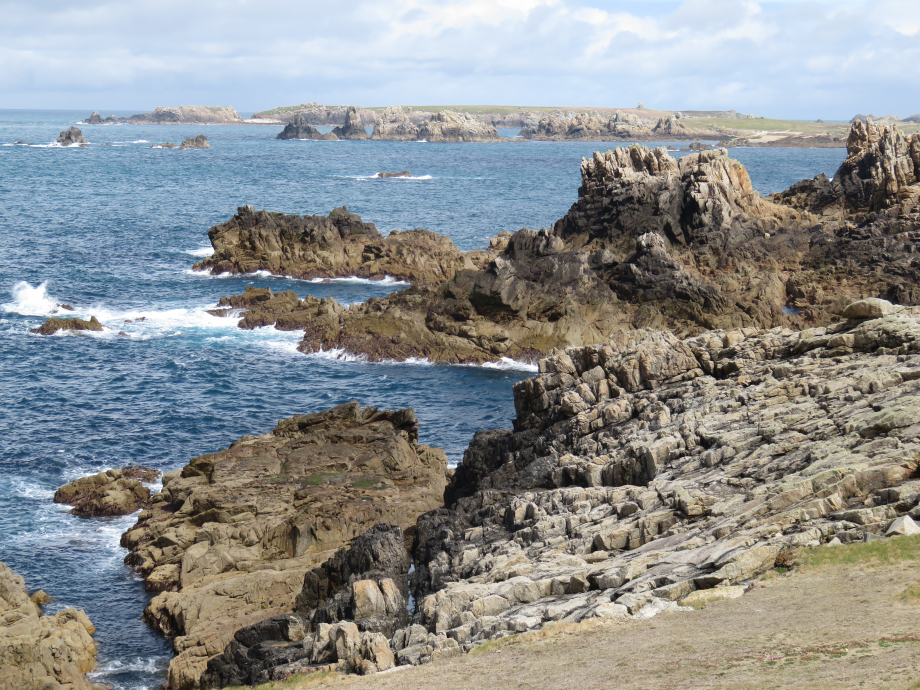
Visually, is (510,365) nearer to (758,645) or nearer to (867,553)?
(867,553)

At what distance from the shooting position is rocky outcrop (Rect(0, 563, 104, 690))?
27031 millimetres

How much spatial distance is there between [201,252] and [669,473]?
274 feet

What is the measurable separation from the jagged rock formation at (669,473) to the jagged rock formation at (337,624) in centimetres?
102

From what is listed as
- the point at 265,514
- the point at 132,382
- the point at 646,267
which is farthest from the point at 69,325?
the point at 646,267

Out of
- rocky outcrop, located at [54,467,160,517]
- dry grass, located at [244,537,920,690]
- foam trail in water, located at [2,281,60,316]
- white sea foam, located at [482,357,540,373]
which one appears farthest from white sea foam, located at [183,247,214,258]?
dry grass, located at [244,537,920,690]

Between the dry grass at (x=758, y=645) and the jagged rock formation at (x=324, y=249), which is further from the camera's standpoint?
the jagged rock formation at (x=324, y=249)

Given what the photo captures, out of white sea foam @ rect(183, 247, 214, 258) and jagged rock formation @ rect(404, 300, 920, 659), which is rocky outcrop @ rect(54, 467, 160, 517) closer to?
jagged rock formation @ rect(404, 300, 920, 659)

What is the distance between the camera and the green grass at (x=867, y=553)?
19672 mm

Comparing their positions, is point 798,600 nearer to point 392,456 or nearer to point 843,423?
point 843,423

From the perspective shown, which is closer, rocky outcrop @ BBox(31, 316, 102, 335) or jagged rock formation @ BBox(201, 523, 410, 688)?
jagged rock formation @ BBox(201, 523, 410, 688)

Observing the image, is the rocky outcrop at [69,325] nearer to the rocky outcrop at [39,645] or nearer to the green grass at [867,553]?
the rocky outcrop at [39,645]

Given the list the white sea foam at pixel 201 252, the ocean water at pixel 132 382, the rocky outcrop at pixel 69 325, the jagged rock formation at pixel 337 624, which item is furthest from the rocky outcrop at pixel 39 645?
the white sea foam at pixel 201 252

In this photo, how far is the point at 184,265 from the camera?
94.3m

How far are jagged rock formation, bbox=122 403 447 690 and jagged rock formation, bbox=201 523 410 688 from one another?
1.60 m
